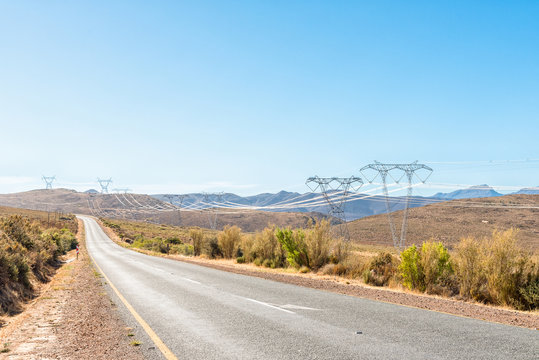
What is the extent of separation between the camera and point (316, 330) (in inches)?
290

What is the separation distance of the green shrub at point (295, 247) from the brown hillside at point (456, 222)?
47.5 meters

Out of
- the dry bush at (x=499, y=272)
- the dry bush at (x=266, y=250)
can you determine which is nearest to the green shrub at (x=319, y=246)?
the dry bush at (x=266, y=250)

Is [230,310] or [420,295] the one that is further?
[420,295]

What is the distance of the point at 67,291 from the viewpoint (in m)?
15.4

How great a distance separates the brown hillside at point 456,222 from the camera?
227ft

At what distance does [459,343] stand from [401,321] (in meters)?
1.84

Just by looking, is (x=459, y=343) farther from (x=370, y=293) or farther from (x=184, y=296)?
(x=184, y=296)

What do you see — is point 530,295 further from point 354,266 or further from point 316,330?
point 354,266

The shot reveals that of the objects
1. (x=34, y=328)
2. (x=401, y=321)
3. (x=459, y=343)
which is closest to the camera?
(x=459, y=343)

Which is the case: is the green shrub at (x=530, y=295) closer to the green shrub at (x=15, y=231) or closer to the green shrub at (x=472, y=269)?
the green shrub at (x=472, y=269)

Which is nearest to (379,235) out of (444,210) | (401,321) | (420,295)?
(444,210)

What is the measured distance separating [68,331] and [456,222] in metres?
81.2

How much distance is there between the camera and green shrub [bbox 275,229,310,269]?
21031 mm

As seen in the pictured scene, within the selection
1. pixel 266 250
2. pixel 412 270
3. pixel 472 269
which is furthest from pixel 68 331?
pixel 266 250
